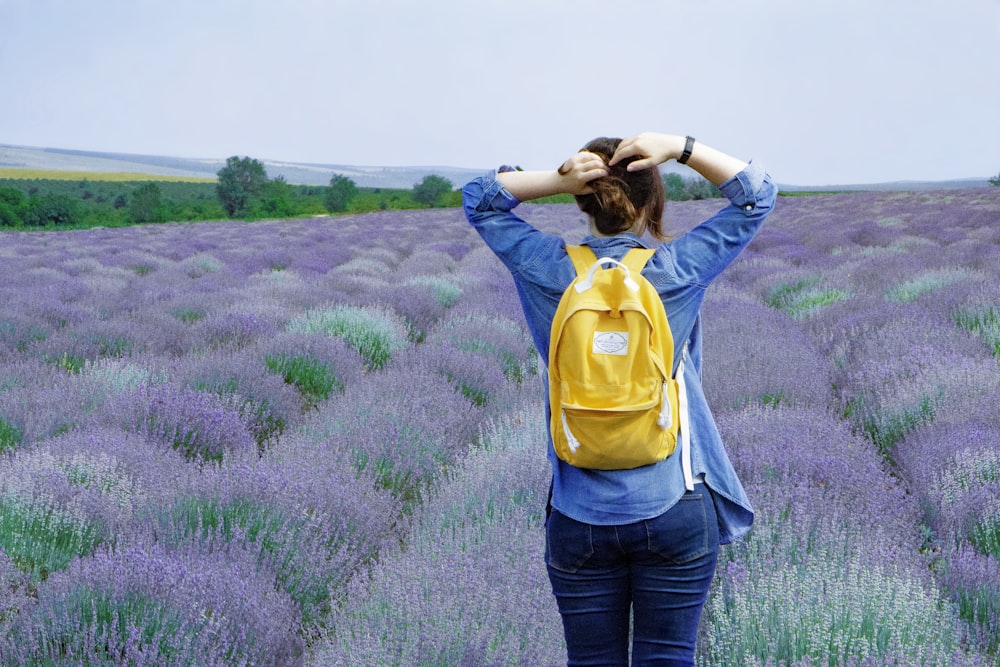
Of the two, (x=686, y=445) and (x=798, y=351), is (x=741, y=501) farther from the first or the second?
(x=798, y=351)

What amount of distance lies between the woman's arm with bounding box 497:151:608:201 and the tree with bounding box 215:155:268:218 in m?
51.4

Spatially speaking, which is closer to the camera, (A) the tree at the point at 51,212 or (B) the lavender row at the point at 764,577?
(B) the lavender row at the point at 764,577

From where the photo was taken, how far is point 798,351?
17.0ft

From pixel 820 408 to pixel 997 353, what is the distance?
73.2 inches

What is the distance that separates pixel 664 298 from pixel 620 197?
192 millimetres

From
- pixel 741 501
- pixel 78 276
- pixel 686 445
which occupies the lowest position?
pixel 78 276

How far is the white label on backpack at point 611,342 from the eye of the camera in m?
1.42

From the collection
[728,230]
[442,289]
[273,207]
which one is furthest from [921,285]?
[273,207]

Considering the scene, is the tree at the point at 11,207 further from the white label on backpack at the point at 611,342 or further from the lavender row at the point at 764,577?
the white label on backpack at the point at 611,342

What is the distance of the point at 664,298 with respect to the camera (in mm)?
1551

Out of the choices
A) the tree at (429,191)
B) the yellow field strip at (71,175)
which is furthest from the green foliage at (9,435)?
the yellow field strip at (71,175)

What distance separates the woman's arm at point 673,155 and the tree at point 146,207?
46337mm

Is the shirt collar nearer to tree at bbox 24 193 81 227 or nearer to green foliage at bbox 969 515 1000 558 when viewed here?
green foliage at bbox 969 515 1000 558

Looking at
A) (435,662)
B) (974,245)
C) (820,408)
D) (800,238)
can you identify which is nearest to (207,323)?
(820,408)
